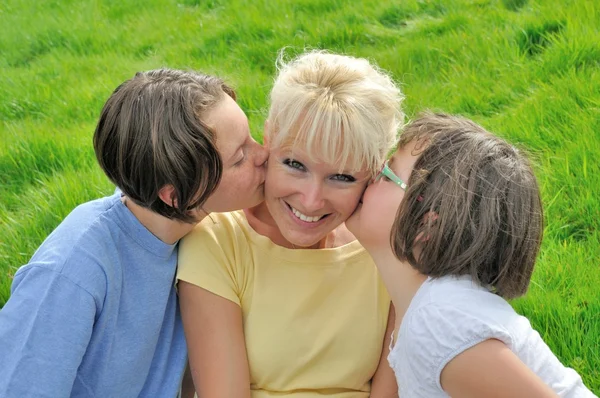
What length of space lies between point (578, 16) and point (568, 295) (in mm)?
2250

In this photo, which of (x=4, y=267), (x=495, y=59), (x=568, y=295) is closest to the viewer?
(x=568, y=295)

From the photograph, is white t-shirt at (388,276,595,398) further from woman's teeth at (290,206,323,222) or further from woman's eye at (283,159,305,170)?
woman's eye at (283,159,305,170)

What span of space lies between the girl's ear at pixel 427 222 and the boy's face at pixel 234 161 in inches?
26.2

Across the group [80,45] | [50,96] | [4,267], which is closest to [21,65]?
[80,45]

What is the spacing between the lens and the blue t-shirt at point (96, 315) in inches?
98.5

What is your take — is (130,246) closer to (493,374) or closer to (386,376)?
(386,376)

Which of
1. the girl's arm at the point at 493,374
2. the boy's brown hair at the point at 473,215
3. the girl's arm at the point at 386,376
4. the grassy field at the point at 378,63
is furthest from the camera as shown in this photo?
the grassy field at the point at 378,63

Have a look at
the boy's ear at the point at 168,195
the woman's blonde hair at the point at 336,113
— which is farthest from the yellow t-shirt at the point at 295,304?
the woman's blonde hair at the point at 336,113

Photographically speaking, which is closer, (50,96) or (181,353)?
(181,353)

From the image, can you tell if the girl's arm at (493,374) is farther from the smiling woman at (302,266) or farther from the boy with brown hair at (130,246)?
the boy with brown hair at (130,246)

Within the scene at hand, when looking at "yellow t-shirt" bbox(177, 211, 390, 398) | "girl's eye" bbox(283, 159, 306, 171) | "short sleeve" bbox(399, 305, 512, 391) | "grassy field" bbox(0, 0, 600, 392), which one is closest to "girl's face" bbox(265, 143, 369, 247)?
"girl's eye" bbox(283, 159, 306, 171)

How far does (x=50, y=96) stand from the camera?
560cm

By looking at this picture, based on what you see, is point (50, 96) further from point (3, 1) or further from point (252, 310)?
point (252, 310)

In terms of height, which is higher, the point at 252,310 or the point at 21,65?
the point at 252,310
